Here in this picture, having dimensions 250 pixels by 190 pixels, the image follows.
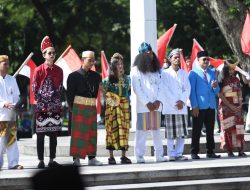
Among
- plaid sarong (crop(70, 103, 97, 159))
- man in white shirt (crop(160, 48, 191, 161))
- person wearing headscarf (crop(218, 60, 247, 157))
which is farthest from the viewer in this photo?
person wearing headscarf (crop(218, 60, 247, 157))

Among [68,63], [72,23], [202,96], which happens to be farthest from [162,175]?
[72,23]

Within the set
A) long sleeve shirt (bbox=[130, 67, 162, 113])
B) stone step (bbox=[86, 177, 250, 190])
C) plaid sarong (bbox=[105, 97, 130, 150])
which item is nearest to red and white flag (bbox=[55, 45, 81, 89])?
long sleeve shirt (bbox=[130, 67, 162, 113])

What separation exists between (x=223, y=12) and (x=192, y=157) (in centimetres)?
563

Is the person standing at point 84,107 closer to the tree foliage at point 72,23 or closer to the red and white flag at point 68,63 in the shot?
the red and white flag at point 68,63

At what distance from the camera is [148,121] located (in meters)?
11.8

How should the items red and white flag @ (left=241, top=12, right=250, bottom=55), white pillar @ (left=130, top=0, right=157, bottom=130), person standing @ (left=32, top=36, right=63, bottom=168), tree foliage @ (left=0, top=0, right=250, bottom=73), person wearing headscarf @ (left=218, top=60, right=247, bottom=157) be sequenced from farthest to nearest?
tree foliage @ (left=0, top=0, right=250, bottom=73) → red and white flag @ (left=241, top=12, right=250, bottom=55) → white pillar @ (left=130, top=0, right=157, bottom=130) → person wearing headscarf @ (left=218, top=60, right=247, bottom=157) → person standing @ (left=32, top=36, right=63, bottom=168)

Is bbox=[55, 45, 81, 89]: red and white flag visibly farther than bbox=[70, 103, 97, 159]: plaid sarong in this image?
Yes

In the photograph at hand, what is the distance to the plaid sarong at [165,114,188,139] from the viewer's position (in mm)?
12055

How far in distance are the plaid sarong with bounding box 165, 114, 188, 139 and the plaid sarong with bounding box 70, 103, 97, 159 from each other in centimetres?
122

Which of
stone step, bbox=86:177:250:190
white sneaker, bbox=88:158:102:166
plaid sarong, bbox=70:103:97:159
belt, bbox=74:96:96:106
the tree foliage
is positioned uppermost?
the tree foliage

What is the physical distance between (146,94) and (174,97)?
1.67ft

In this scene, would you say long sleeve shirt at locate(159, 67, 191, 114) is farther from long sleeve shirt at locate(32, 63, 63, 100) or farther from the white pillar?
the white pillar

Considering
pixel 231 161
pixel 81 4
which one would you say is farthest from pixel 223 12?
pixel 81 4

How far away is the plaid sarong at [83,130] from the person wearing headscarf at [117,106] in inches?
9.5
